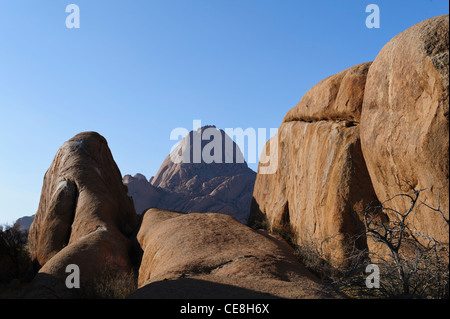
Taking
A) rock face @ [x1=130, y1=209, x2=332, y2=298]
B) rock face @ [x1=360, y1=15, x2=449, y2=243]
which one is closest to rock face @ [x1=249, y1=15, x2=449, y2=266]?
rock face @ [x1=360, y1=15, x2=449, y2=243]

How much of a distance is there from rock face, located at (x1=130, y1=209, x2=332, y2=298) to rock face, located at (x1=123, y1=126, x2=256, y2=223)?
37600mm

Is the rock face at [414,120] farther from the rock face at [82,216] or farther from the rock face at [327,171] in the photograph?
the rock face at [82,216]

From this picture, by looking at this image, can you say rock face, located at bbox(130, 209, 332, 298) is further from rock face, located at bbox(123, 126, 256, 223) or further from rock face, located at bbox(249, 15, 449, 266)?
rock face, located at bbox(123, 126, 256, 223)

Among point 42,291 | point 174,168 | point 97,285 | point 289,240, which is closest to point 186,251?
point 97,285

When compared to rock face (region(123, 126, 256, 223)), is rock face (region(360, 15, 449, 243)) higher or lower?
higher

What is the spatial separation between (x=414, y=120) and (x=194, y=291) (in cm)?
536

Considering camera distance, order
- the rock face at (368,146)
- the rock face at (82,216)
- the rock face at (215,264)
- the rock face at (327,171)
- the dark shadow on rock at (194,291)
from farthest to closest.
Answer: the rock face at (82,216) → the rock face at (327,171) → the rock face at (368,146) → the rock face at (215,264) → the dark shadow on rock at (194,291)

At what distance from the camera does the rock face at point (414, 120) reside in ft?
24.5

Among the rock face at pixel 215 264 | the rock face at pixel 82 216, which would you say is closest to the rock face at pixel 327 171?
the rock face at pixel 215 264

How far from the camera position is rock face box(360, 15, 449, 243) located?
7477mm

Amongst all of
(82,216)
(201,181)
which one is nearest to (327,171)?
(82,216)

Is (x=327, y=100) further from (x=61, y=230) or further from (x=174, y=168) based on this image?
(x=174, y=168)

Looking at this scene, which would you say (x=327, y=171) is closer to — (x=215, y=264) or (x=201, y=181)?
(x=215, y=264)

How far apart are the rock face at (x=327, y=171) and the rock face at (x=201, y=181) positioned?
35.5m
